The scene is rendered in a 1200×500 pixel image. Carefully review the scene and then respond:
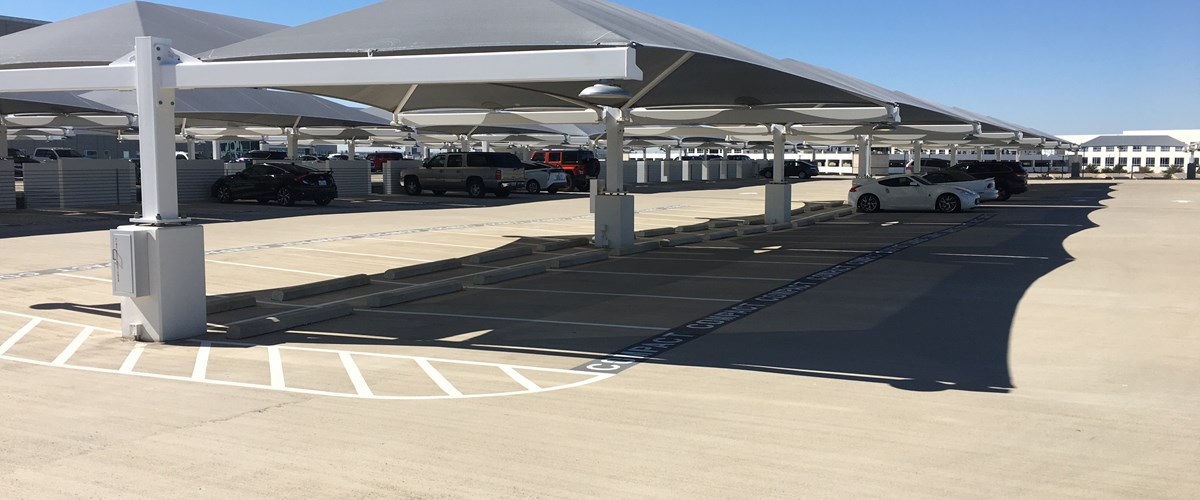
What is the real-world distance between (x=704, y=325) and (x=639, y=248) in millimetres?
8402

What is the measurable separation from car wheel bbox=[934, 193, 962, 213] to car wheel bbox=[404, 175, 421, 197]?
1949 cm

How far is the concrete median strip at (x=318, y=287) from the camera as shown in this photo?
12773 mm

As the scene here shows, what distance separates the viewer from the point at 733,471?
5.96 meters

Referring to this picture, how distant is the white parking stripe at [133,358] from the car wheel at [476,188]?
29.3m

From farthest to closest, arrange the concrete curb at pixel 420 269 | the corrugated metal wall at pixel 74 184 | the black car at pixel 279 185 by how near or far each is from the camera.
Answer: the black car at pixel 279 185 < the corrugated metal wall at pixel 74 184 < the concrete curb at pixel 420 269

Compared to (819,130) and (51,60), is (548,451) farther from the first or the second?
(819,130)

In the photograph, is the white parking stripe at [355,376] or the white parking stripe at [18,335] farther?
the white parking stripe at [18,335]

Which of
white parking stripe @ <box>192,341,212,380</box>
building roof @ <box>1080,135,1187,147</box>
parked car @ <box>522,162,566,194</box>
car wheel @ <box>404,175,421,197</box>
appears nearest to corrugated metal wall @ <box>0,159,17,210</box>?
car wheel @ <box>404,175,421,197</box>

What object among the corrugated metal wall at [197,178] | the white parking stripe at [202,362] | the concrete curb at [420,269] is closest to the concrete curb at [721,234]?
the concrete curb at [420,269]

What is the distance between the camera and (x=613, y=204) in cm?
1947

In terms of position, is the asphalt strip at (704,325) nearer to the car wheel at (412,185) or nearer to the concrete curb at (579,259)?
the concrete curb at (579,259)

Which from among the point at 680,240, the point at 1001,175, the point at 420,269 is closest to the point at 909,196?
the point at 1001,175

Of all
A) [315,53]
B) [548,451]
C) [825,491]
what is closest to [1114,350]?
[825,491]

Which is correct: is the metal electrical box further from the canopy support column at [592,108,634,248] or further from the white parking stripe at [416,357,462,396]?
the canopy support column at [592,108,634,248]
